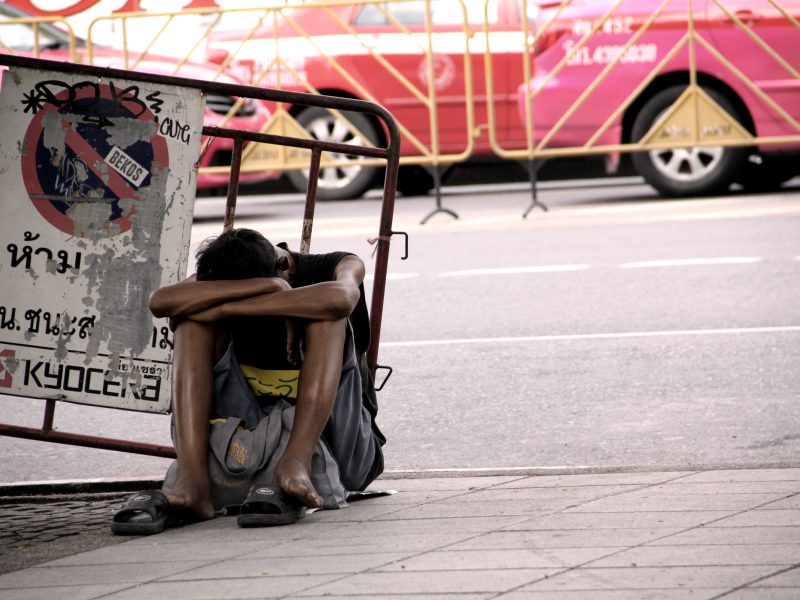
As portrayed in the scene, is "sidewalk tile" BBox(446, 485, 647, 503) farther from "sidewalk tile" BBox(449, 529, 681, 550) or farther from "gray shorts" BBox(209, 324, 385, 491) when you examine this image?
"sidewalk tile" BBox(449, 529, 681, 550)

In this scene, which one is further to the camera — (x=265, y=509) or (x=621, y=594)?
(x=265, y=509)

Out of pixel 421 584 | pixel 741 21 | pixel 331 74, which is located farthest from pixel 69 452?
pixel 331 74

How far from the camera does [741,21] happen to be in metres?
11.4

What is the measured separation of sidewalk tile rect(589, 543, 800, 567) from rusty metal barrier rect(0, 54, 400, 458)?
1.32 meters

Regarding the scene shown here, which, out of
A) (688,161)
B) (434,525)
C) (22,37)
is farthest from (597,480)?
(22,37)

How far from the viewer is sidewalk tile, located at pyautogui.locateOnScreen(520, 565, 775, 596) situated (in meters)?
3.13

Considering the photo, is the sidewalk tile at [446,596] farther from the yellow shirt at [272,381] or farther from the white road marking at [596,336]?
the white road marking at [596,336]

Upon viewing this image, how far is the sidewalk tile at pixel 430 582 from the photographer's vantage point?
3.17m

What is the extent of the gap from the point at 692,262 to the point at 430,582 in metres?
5.90

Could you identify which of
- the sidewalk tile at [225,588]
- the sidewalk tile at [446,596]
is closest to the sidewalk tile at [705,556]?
the sidewalk tile at [446,596]

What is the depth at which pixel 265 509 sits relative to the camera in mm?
3859

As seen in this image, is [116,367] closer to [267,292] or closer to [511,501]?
[267,292]

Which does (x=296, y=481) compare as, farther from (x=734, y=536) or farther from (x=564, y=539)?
(x=734, y=536)

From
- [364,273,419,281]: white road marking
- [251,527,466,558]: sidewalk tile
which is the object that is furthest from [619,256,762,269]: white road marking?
[251,527,466,558]: sidewalk tile
